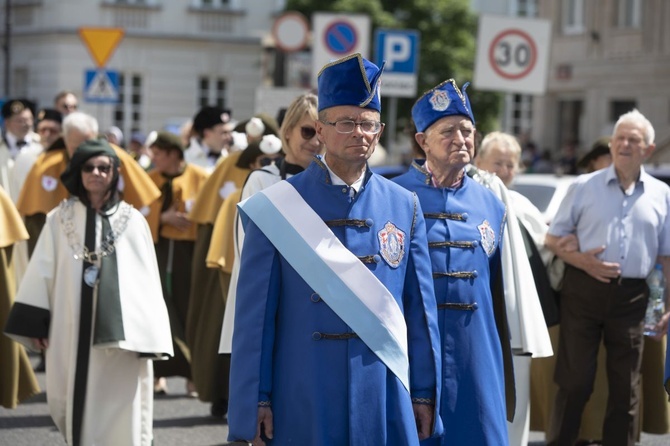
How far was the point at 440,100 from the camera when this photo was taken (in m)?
6.92

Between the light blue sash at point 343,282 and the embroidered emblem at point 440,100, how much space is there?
1282mm

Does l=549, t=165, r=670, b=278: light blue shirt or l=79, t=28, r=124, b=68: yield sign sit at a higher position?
l=79, t=28, r=124, b=68: yield sign

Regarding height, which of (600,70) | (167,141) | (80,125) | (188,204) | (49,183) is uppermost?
(600,70)

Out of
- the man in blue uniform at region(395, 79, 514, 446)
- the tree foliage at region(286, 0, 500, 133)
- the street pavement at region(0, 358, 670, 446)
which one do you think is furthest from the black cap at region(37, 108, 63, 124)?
the tree foliage at region(286, 0, 500, 133)

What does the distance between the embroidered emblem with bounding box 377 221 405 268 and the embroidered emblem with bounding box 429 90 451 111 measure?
3.80 ft

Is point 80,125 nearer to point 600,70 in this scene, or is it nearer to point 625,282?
point 625,282

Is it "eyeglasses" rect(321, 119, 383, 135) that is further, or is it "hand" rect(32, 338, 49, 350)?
"hand" rect(32, 338, 49, 350)

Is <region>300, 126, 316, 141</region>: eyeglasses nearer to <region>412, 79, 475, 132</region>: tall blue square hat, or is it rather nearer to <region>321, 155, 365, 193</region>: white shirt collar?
<region>412, 79, 475, 132</region>: tall blue square hat

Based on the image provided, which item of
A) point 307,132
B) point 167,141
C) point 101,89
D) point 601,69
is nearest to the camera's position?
point 307,132

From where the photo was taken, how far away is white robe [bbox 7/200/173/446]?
27.1ft

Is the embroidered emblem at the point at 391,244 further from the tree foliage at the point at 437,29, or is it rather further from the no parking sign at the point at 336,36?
the tree foliage at the point at 437,29

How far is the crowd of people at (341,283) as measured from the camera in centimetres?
577

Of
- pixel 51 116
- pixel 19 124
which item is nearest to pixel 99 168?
pixel 51 116

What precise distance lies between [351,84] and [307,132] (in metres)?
2.64
